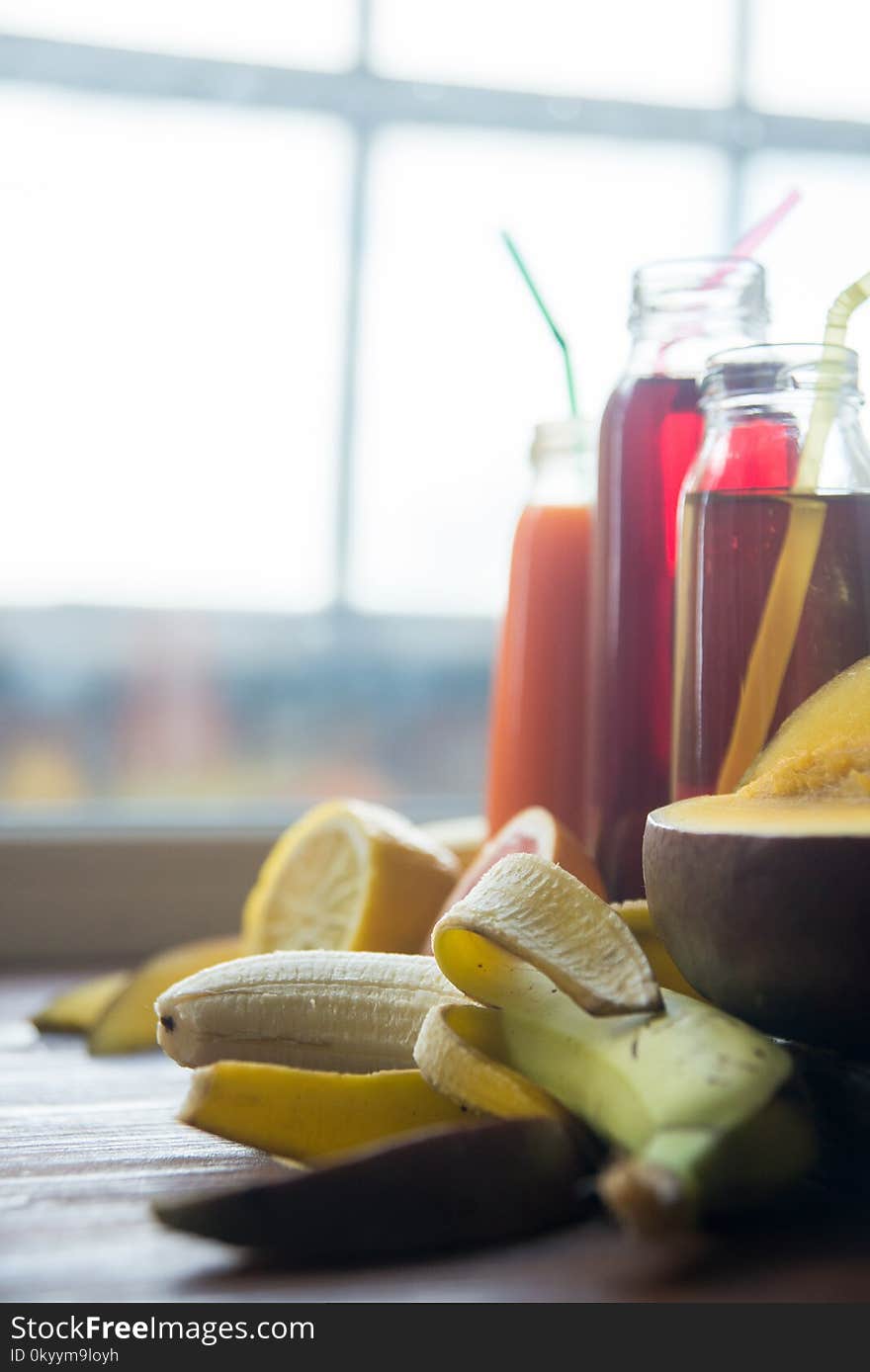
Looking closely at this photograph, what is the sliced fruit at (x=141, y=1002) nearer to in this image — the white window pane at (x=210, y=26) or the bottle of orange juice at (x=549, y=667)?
the bottle of orange juice at (x=549, y=667)

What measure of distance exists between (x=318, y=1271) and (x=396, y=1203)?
3cm

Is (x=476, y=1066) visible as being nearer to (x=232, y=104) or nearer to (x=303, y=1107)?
(x=303, y=1107)

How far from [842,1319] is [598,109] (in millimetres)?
1175

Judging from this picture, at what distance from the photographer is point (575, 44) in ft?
4.25

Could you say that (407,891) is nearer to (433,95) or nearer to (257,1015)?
(257,1015)

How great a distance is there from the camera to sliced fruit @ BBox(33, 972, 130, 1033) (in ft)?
2.37

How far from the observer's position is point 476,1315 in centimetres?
35

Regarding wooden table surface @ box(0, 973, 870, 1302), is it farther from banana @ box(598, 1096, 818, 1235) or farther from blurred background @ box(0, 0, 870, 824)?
blurred background @ box(0, 0, 870, 824)

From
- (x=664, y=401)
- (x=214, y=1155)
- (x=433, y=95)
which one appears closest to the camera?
(x=214, y=1155)

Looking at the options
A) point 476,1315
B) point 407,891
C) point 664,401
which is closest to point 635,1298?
point 476,1315

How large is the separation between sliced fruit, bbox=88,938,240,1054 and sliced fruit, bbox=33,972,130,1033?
1 centimetres

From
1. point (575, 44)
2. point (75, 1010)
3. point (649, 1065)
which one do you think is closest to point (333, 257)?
point (575, 44)

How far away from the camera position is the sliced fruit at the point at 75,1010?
28.5 inches

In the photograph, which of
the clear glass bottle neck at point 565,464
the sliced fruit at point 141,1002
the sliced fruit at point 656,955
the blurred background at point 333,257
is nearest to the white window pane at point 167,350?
the blurred background at point 333,257
